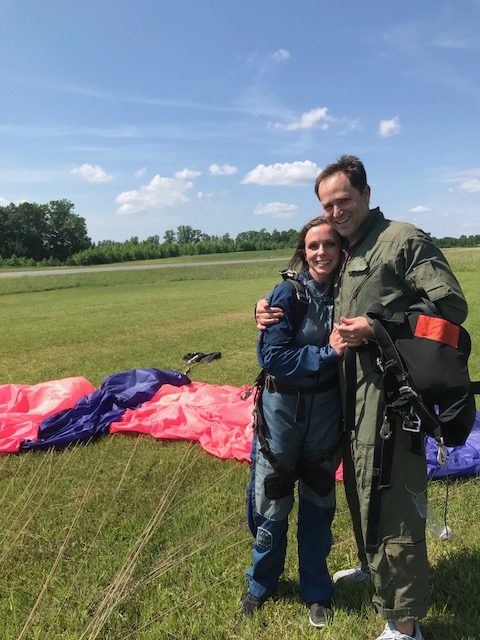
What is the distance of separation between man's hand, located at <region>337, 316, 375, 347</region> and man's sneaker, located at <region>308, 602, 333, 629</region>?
1.39 metres

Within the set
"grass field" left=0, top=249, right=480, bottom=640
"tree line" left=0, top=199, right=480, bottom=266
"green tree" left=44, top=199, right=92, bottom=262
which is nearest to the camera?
"grass field" left=0, top=249, right=480, bottom=640

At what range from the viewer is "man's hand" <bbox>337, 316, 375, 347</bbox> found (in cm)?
212

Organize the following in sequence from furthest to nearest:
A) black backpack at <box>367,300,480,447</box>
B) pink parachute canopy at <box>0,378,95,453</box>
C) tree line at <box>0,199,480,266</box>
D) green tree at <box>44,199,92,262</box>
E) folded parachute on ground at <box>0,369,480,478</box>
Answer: green tree at <box>44,199,92,262</box>
tree line at <box>0,199,480,266</box>
pink parachute canopy at <box>0,378,95,453</box>
folded parachute on ground at <box>0,369,480,478</box>
black backpack at <box>367,300,480,447</box>

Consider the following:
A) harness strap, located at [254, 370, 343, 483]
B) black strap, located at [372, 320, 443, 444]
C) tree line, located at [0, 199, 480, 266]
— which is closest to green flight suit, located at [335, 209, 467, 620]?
black strap, located at [372, 320, 443, 444]

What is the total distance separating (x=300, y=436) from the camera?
8.02 ft

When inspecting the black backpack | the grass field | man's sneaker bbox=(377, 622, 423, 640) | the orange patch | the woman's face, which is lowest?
the grass field

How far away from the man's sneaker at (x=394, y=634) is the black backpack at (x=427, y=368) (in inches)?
36.1

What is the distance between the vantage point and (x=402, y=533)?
2186 millimetres

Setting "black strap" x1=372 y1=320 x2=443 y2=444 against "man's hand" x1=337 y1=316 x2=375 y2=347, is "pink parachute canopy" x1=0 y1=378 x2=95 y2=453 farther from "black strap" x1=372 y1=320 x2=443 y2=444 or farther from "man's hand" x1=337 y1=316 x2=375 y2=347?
"black strap" x1=372 y1=320 x2=443 y2=444

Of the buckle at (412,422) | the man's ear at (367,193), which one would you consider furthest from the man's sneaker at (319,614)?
the man's ear at (367,193)

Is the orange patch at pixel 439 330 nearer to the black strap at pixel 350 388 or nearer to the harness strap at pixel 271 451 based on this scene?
the black strap at pixel 350 388

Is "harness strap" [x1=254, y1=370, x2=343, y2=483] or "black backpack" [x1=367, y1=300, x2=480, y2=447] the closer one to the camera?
"black backpack" [x1=367, y1=300, x2=480, y2=447]

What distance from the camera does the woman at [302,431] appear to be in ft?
7.70

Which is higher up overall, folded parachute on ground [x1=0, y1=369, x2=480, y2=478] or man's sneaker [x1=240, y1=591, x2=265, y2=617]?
folded parachute on ground [x1=0, y1=369, x2=480, y2=478]
